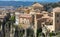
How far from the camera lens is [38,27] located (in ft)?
95.7

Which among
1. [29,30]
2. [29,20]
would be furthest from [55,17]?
[29,20]

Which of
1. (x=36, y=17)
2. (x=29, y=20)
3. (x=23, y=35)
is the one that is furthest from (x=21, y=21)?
(x=23, y=35)

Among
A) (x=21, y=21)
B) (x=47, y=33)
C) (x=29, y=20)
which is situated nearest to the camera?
(x=47, y=33)

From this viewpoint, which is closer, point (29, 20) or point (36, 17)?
point (36, 17)

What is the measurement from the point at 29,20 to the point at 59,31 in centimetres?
950

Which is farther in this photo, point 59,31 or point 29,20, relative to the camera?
point 29,20

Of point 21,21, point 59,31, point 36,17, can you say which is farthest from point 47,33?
point 21,21

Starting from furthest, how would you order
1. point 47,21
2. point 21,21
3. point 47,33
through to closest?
point 21,21
point 47,21
point 47,33

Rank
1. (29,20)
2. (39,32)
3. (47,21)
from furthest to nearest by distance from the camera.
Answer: (29,20) → (47,21) → (39,32)

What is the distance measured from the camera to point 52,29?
2655cm

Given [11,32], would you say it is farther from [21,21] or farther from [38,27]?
[21,21]

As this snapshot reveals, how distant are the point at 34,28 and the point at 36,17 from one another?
3.16 m

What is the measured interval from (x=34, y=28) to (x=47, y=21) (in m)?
2.06

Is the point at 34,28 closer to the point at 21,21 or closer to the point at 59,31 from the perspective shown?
the point at 59,31
